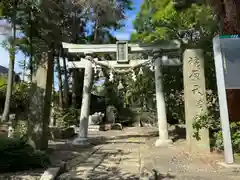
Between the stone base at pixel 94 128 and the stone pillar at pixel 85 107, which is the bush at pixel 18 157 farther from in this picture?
the stone base at pixel 94 128

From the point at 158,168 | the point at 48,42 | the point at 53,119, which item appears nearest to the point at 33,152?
the point at 158,168

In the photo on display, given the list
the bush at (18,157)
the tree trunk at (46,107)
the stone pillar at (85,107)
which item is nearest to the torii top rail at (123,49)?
the stone pillar at (85,107)

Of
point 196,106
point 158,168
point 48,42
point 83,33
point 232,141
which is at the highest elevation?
point 83,33

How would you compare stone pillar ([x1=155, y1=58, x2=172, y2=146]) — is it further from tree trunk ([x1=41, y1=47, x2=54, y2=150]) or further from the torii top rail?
tree trunk ([x1=41, y1=47, x2=54, y2=150])

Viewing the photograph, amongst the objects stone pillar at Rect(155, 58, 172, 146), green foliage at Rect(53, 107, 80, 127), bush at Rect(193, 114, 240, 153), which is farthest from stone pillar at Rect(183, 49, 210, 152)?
green foliage at Rect(53, 107, 80, 127)

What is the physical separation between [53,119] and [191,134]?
13495 millimetres

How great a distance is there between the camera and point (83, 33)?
23.5 metres

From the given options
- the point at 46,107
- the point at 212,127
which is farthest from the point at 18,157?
the point at 212,127

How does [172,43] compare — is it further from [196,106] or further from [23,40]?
[23,40]

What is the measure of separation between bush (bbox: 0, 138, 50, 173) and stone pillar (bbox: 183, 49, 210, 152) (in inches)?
163

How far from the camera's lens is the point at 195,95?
905 centimetres

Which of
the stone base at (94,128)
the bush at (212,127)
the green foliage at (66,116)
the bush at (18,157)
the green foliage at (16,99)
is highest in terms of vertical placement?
the green foliage at (16,99)

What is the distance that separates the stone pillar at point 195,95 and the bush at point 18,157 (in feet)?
13.6

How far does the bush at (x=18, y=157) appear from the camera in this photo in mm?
6105
